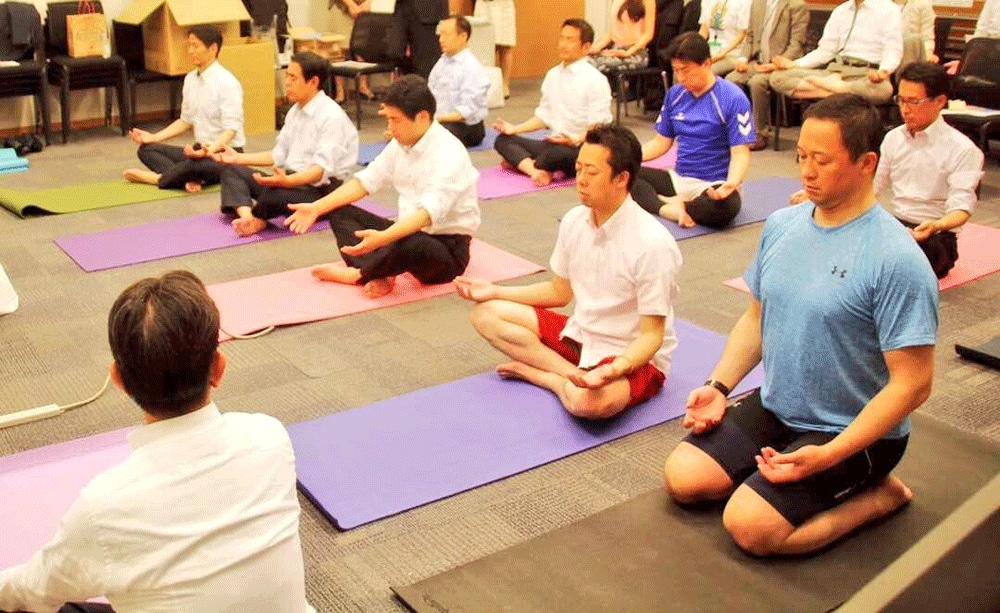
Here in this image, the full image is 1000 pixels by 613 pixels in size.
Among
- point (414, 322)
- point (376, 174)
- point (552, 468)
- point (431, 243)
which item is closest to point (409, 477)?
point (552, 468)

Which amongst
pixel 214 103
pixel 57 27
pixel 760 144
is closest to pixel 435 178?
pixel 214 103

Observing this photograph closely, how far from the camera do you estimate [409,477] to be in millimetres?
2900

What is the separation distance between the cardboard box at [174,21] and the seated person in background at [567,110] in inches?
93.9

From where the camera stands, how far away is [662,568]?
2.42 m

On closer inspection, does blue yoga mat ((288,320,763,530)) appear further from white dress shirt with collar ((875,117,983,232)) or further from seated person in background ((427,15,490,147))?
seated person in background ((427,15,490,147))

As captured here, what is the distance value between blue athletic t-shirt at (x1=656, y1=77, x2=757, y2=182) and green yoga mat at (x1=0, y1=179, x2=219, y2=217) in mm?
2644

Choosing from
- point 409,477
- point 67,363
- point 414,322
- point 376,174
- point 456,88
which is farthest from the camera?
point 456,88

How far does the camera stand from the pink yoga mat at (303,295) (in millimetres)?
4117

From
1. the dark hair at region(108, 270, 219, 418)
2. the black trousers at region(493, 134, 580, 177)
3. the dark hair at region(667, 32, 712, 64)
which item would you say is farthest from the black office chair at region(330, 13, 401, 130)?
the dark hair at region(108, 270, 219, 418)

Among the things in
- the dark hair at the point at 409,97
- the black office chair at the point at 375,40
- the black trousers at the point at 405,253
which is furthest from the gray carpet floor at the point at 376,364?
the black office chair at the point at 375,40

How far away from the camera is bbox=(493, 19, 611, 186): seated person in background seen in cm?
631

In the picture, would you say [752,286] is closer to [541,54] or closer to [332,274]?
[332,274]

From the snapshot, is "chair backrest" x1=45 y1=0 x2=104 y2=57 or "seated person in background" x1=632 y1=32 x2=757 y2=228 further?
"chair backrest" x1=45 y1=0 x2=104 y2=57

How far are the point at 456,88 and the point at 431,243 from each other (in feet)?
9.35
